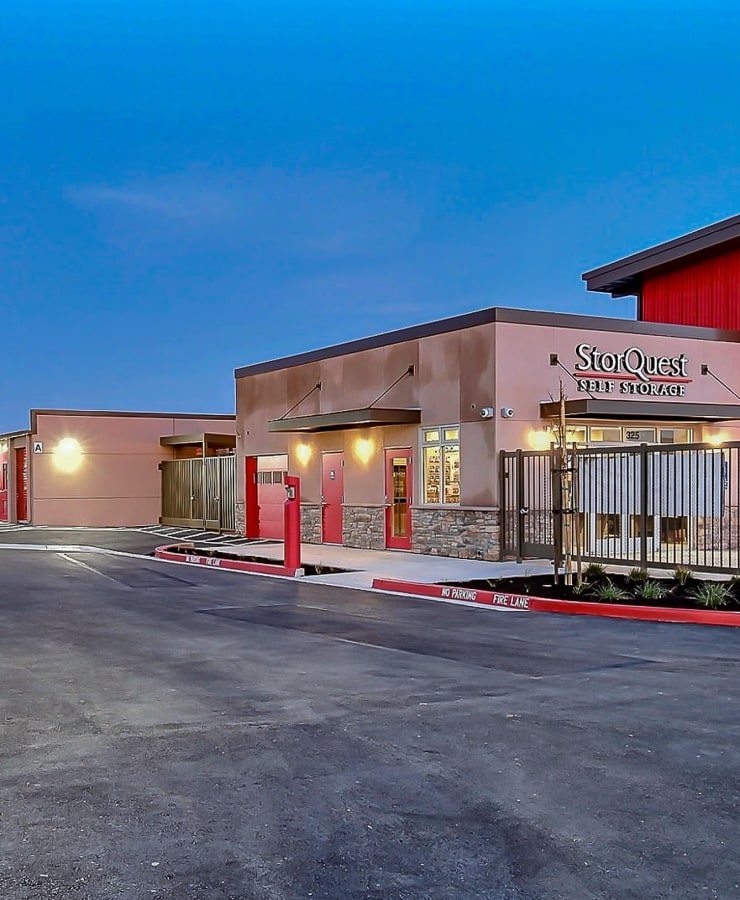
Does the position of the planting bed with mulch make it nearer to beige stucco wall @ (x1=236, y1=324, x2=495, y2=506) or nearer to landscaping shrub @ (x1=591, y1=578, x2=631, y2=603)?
landscaping shrub @ (x1=591, y1=578, x2=631, y2=603)

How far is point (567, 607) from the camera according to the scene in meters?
13.8

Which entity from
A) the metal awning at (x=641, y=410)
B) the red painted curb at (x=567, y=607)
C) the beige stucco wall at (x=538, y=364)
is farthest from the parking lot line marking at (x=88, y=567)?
the metal awning at (x=641, y=410)

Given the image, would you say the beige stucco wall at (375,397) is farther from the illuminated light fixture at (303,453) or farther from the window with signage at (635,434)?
the window with signage at (635,434)

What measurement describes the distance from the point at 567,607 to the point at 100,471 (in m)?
25.6

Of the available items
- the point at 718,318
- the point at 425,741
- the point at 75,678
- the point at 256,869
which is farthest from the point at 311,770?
the point at 718,318

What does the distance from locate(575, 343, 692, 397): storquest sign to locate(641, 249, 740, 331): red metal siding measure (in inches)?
244

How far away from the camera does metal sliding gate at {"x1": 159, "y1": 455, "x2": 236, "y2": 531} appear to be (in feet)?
102

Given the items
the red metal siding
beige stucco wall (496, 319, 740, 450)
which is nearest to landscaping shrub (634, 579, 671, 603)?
beige stucco wall (496, 319, 740, 450)

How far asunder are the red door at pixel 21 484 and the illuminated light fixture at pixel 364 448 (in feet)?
56.3

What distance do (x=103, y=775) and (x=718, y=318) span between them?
87.0 ft

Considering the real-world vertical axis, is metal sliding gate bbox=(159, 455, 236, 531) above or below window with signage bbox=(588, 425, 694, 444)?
below

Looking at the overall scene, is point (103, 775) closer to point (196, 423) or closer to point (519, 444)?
point (519, 444)

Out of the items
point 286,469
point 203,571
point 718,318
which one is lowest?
point 203,571

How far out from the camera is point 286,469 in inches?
1086
